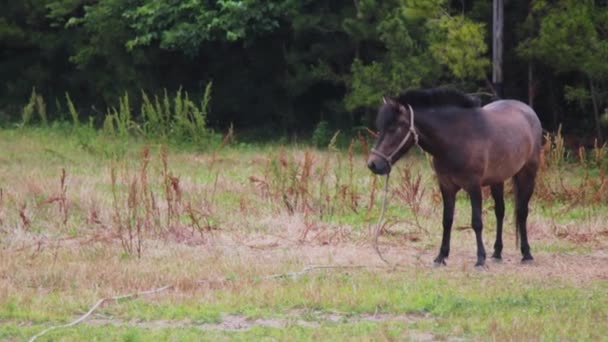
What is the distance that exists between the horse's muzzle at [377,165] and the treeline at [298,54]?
391 inches

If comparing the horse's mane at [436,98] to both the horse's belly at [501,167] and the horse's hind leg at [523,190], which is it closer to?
the horse's belly at [501,167]

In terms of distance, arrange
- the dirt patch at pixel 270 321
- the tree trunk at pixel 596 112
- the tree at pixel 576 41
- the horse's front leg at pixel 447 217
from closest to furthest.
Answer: the dirt patch at pixel 270 321
the horse's front leg at pixel 447 217
the tree at pixel 576 41
the tree trunk at pixel 596 112

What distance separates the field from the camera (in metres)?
9.00

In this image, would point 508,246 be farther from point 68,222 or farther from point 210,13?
point 210,13

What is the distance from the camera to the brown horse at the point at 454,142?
1150 cm

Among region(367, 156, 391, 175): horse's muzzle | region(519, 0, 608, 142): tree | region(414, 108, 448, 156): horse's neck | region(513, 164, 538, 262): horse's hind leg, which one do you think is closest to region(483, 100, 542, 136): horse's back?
region(513, 164, 538, 262): horse's hind leg

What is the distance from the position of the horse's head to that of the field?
110 cm

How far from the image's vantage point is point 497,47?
22.4 meters

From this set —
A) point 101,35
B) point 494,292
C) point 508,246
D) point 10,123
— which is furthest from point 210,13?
point 494,292

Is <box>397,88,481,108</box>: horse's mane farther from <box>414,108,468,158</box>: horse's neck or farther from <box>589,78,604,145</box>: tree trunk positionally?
<box>589,78,604,145</box>: tree trunk

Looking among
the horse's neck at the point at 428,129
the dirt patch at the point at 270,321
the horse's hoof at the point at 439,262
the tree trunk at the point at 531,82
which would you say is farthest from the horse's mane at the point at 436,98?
the tree trunk at the point at 531,82

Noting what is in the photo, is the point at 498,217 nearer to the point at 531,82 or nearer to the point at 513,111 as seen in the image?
the point at 513,111

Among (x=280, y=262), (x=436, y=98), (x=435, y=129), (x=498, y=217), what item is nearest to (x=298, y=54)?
(x=498, y=217)

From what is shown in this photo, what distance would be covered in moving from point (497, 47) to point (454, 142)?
11139 mm
